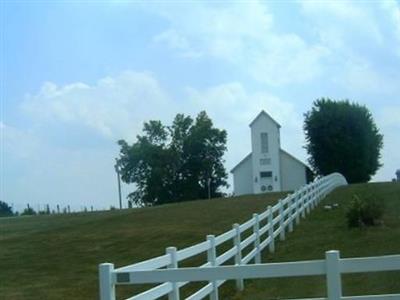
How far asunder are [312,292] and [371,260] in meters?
5.48

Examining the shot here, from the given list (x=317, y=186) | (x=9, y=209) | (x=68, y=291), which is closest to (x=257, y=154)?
(x=9, y=209)

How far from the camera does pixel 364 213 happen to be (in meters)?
22.0

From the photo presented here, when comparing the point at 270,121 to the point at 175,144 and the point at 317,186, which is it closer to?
the point at 175,144

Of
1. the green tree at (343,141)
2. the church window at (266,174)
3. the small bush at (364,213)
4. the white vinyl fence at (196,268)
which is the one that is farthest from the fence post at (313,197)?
the church window at (266,174)

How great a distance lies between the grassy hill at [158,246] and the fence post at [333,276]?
4991 mm

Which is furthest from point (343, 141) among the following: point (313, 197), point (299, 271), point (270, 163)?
point (299, 271)

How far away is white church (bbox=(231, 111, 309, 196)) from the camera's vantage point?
262 feet

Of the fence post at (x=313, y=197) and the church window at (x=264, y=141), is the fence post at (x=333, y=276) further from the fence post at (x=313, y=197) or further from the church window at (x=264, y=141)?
the church window at (x=264, y=141)

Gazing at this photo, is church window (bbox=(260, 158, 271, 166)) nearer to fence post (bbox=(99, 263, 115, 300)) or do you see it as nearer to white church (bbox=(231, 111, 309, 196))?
white church (bbox=(231, 111, 309, 196))

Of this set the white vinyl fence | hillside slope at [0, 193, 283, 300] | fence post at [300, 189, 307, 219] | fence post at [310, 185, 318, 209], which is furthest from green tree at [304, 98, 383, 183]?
the white vinyl fence

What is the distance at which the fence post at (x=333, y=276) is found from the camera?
25.4ft

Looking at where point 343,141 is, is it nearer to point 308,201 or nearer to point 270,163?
point 270,163

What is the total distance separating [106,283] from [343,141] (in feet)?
228

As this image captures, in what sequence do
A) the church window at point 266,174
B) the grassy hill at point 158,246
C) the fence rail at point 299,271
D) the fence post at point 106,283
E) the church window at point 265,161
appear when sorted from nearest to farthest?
the fence post at point 106,283 < the fence rail at point 299,271 < the grassy hill at point 158,246 < the church window at point 265,161 < the church window at point 266,174
